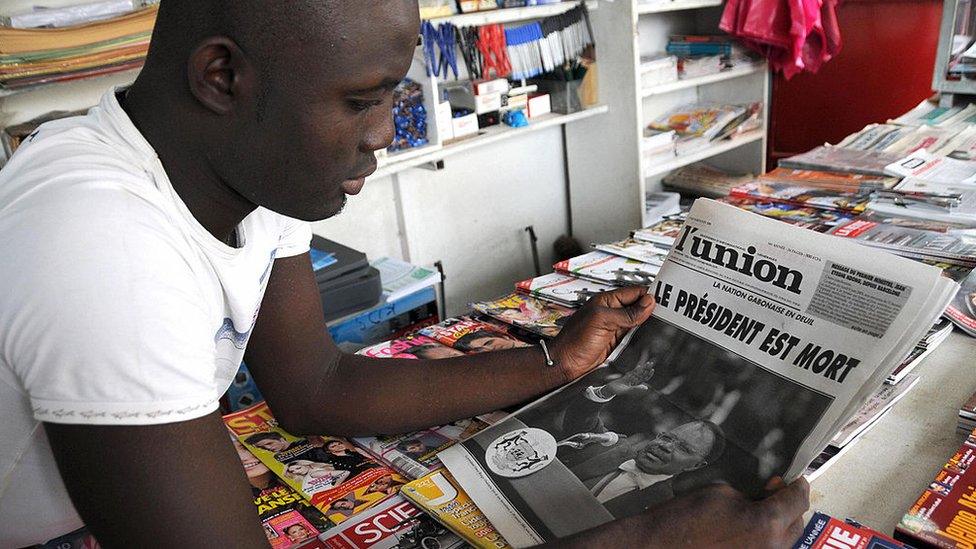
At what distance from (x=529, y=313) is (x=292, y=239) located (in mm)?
431

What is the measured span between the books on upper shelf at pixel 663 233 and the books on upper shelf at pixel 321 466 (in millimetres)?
742

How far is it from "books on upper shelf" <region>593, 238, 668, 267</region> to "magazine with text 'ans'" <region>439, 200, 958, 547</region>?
0.37 meters

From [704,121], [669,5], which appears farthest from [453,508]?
[704,121]

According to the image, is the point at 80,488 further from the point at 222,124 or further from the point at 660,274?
the point at 660,274

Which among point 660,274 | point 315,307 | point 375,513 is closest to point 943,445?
point 660,274

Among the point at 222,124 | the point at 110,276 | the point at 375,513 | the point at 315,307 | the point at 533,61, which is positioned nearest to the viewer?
the point at 110,276

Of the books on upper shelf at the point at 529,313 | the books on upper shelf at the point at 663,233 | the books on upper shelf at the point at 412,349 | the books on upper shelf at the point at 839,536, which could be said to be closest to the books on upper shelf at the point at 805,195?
the books on upper shelf at the point at 663,233

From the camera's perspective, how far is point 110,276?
1.88 ft

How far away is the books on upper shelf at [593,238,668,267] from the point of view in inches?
53.4

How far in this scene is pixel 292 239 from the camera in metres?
0.96

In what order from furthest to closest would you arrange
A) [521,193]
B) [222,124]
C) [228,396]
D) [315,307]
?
1. [521,193]
2. [228,396]
3. [315,307]
4. [222,124]

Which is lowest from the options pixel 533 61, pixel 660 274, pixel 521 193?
pixel 521 193

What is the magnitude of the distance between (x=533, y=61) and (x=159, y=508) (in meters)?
2.09

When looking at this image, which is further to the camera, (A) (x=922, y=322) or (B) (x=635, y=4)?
(B) (x=635, y=4)
